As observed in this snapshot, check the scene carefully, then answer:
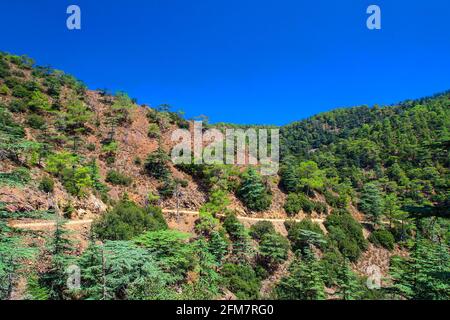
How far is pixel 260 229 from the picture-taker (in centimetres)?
4194

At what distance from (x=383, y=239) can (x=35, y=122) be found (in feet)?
180

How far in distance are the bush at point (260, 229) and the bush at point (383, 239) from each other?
18.2 m

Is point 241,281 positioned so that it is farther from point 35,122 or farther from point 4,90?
point 4,90

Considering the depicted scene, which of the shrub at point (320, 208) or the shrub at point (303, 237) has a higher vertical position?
the shrub at point (320, 208)

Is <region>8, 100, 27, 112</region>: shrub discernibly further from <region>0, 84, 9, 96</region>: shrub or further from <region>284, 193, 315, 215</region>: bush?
<region>284, 193, 315, 215</region>: bush

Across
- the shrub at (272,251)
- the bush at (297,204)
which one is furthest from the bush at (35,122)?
the bush at (297,204)

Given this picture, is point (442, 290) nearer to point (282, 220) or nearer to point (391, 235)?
point (282, 220)

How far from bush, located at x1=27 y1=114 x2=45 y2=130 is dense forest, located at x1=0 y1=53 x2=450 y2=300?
0.44 feet

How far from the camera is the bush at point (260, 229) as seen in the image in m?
41.0

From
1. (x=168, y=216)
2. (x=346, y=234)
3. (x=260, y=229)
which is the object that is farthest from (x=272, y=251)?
(x=346, y=234)

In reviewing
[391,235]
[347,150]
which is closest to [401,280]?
[391,235]

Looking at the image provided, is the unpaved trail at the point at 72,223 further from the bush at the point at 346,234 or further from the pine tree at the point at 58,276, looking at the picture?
the bush at the point at 346,234

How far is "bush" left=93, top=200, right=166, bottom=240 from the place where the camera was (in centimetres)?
2823
